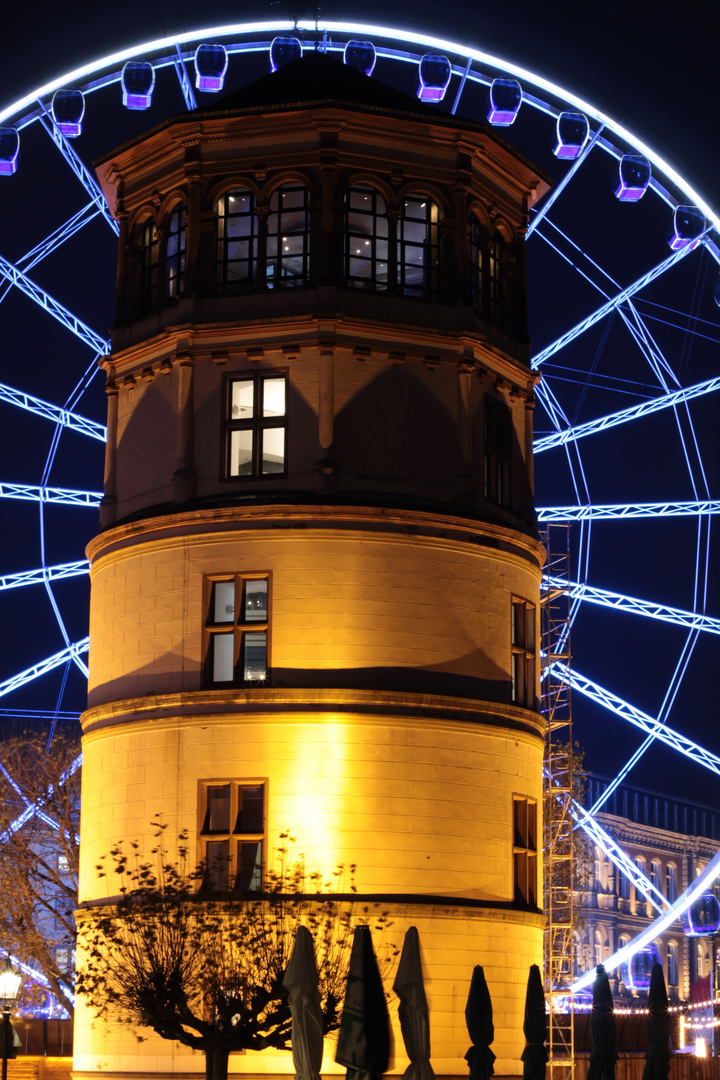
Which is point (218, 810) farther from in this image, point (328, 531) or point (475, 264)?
point (475, 264)

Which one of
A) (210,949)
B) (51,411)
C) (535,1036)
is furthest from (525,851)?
(51,411)

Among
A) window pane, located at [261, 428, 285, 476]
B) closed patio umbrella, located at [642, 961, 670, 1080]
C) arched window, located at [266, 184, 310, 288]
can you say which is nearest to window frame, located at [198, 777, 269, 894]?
window pane, located at [261, 428, 285, 476]

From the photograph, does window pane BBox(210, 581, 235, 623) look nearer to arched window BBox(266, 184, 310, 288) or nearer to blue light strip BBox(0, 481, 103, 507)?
arched window BBox(266, 184, 310, 288)

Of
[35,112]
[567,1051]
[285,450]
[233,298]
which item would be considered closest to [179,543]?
[285,450]

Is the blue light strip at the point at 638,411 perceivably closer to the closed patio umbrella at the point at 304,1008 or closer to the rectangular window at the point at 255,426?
the rectangular window at the point at 255,426

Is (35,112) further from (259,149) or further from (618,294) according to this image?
(618,294)

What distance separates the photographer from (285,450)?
130 feet

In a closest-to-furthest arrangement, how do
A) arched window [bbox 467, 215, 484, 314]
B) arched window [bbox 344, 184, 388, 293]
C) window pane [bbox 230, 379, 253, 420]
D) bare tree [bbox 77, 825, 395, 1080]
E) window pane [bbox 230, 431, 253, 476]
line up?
bare tree [bbox 77, 825, 395, 1080] → window pane [bbox 230, 431, 253, 476] → window pane [bbox 230, 379, 253, 420] → arched window [bbox 344, 184, 388, 293] → arched window [bbox 467, 215, 484, 314]

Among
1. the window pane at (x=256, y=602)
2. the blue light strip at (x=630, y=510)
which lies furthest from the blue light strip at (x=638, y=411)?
the window pane at (x=256, y=602)

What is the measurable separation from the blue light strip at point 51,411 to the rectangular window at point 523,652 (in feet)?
53.9

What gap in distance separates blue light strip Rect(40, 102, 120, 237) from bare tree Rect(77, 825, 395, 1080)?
833 inches

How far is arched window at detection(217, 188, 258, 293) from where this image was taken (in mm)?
41375

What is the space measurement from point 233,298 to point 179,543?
6078mm

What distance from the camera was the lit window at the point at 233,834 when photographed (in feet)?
121
